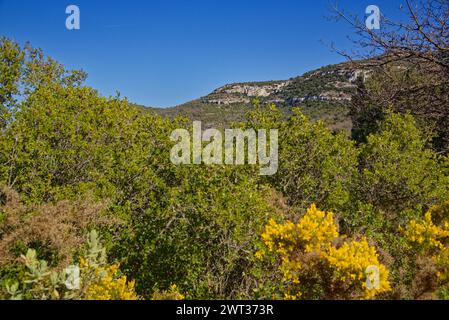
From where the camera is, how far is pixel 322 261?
495 cm

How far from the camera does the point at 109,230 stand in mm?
8281

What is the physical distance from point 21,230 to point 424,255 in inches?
270

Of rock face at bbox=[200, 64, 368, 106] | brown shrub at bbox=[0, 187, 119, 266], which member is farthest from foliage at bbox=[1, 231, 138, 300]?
rock face at bbox=[200, 64, 368, 106]

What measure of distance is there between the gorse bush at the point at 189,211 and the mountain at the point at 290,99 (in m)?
37.8

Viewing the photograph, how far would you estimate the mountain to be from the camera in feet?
190

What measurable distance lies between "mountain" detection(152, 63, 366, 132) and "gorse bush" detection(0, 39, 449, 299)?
3778cm

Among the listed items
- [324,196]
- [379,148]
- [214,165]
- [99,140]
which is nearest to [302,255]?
[214,165]

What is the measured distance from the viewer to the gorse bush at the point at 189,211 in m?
5.04

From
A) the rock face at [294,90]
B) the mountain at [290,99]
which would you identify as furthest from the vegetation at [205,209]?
the rock face at [294,90]

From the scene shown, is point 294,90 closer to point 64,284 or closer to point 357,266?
point 357,266

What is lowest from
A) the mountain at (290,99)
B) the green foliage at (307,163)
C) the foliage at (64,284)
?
the foliage at (64,284)

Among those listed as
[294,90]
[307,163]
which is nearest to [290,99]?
[294,90]

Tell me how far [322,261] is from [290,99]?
72.2 meters

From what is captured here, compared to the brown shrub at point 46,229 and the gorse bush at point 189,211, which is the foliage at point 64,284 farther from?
the brown shrub at point 46,229
